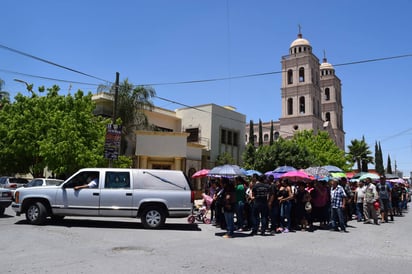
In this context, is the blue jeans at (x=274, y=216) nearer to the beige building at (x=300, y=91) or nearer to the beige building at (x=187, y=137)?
the beige building at (x=187, y=137)

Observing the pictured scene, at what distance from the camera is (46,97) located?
26.2 metres

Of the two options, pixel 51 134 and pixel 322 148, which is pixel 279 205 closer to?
pixel 51 134

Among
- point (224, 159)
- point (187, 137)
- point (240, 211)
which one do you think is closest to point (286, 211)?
point (240, 211)

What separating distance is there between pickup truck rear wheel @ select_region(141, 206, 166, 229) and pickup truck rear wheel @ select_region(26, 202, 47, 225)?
10.5 ft

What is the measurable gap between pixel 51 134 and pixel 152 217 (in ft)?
46.9

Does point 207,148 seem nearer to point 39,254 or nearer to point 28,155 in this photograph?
point 28,155

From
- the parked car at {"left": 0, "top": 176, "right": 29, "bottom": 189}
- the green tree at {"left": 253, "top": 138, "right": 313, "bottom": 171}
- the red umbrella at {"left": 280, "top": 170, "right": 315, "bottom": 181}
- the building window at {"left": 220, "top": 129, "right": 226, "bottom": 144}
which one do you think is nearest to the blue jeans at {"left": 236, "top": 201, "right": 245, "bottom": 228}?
the red umbrella at {"left": 280, "top": 170, "right": 315, "bottom": 181}

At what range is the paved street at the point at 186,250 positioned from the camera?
675 centimetres

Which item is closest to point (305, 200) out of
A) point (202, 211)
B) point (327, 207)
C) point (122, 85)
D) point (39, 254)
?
point (327, 207)

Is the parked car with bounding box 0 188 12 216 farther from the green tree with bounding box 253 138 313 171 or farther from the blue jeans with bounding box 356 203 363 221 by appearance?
the green tree with bounding box 253 138 313 171

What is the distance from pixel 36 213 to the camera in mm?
11672

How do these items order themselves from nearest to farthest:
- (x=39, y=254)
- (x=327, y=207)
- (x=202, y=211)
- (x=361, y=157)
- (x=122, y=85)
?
(x=39, y=254)
(x=327, y=207)
(x=202, y=211)
(x=122, y=85)
(x=361, y=157)

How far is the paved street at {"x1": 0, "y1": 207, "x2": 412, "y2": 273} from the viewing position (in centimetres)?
675

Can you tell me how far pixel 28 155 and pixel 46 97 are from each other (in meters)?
4.38
